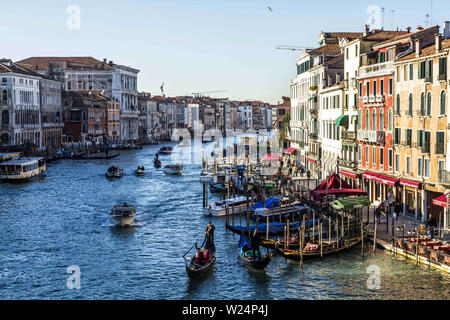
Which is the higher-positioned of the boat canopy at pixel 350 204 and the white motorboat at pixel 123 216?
the boat canopy at pixel 350 204

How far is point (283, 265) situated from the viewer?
16797 mm

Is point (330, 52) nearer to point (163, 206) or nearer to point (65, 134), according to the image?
point (163, 206)

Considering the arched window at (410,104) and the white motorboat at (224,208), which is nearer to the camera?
the arched window at (410,104)

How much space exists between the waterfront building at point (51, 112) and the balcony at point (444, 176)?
54.8 metres

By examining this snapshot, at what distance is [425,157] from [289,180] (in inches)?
511

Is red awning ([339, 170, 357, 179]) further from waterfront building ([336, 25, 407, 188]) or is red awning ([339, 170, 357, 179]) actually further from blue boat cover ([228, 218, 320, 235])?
blue boat cover ([228, 218, 320, 235])

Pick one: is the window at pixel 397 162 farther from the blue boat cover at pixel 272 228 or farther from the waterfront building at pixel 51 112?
the waterfront building at pixel 51 112

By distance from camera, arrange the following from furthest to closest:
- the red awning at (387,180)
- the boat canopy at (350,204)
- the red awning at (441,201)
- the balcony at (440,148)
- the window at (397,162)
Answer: the window at (397,162) → the red awning at (387,180) → the boat canopy at (350,204) → the balcony at (440,148) → the red awning at (441,201)

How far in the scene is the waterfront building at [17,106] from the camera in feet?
194

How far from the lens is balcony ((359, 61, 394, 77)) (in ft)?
72.7

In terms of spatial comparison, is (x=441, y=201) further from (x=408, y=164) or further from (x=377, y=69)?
(x=377, y=69)

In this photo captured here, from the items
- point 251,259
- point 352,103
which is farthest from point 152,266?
point 352,103

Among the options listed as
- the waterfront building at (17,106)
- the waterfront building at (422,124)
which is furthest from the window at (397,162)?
the waterfront building at (17,106)

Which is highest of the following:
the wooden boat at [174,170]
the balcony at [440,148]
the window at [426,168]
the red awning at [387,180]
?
the balcony at [440,148]
